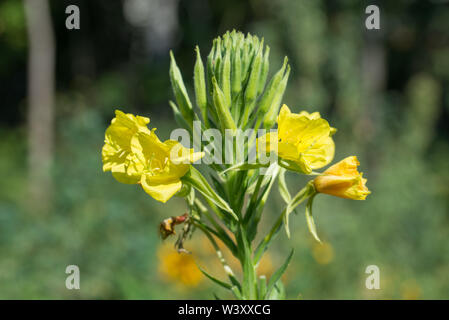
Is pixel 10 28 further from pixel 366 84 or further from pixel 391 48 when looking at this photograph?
pixel 391 48

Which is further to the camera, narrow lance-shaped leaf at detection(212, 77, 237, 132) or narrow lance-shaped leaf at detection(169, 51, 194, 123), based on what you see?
narrow lance-shaped leaf at detection(169, 51, 194, 123)

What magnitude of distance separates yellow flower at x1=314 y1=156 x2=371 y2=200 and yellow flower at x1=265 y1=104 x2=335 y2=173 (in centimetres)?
6

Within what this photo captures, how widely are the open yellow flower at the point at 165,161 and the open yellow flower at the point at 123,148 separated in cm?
2

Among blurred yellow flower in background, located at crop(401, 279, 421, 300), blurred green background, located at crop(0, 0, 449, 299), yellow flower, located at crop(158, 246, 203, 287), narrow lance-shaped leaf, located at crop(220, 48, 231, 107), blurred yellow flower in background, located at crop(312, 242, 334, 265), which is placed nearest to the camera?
narrow lance-shaped leaf, located at crop(220, 48, 231, 107)

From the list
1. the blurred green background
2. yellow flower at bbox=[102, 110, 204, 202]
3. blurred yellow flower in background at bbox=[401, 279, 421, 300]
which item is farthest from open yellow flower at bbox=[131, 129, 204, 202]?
blurred yellow flower in background at bbox=[401, 279, 421, 300]

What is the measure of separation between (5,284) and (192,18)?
16.5 metres

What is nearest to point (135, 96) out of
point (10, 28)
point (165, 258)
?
point (10, 28)

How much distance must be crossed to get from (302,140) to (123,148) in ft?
1.67

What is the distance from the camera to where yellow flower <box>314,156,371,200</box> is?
1.15 m

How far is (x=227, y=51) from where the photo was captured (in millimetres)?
1137

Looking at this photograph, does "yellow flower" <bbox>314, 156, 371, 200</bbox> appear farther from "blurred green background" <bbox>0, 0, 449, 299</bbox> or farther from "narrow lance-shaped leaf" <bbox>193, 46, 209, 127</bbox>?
"blurred green background" <bbox>0, 0, 449, 299</bbox>

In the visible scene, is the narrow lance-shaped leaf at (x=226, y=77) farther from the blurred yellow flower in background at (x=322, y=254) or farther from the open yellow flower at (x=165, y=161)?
the blurred yellow flower in background at (x=322, y=254)

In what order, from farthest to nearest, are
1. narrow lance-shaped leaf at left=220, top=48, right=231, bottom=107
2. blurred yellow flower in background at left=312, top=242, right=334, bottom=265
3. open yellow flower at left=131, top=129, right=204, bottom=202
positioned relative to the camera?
blurred yellow flower in background at left=312, top=242, right=334, bottom=265
narrow lance-shaped leaf at left=220, top=48, right=231, bottom=107
open yellow flower at left=131, top=129, right=204, bottom=202

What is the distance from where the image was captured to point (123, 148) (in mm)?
1146
